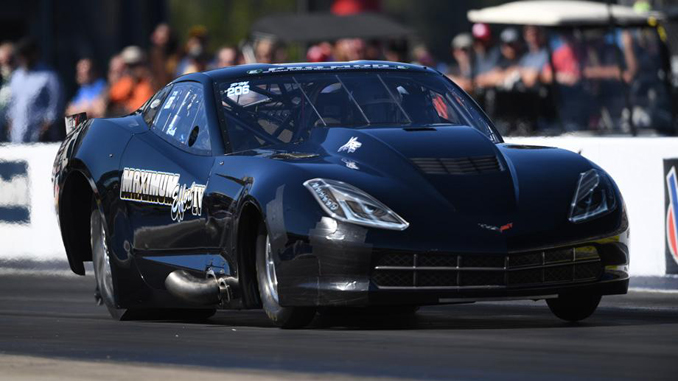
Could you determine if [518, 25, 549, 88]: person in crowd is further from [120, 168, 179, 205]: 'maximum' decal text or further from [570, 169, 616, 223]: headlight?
[570, 169, 616, 223]: headlight

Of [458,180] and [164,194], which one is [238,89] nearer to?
[164,194]

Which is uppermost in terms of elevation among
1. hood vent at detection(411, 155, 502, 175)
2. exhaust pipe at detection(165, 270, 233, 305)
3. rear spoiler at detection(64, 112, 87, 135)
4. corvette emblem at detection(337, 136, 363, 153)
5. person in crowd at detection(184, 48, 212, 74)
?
corvette emblem at detection(337, 136, 363, 153)

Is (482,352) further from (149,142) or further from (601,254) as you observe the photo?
(149,142)

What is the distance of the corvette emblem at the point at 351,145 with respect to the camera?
925 centimetres

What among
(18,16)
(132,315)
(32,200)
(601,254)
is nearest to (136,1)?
(18,16)

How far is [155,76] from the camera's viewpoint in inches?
842

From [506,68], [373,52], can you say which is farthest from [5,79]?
[506,68]

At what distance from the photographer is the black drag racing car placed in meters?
8.80

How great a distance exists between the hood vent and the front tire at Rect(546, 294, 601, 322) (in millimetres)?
834

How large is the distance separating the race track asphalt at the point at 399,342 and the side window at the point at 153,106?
3.82ft

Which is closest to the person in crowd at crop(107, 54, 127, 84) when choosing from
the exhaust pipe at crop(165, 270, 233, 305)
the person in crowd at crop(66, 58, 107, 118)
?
the person in crowd at crop(66, 58, 107, 118)

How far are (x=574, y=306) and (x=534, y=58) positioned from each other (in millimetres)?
13541

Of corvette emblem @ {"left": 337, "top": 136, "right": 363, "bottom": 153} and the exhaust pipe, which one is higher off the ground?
corvette emblem @ {"left": 337, "top": 136, "right": 363, "bottom": 153}

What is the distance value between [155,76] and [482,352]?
13660mm
